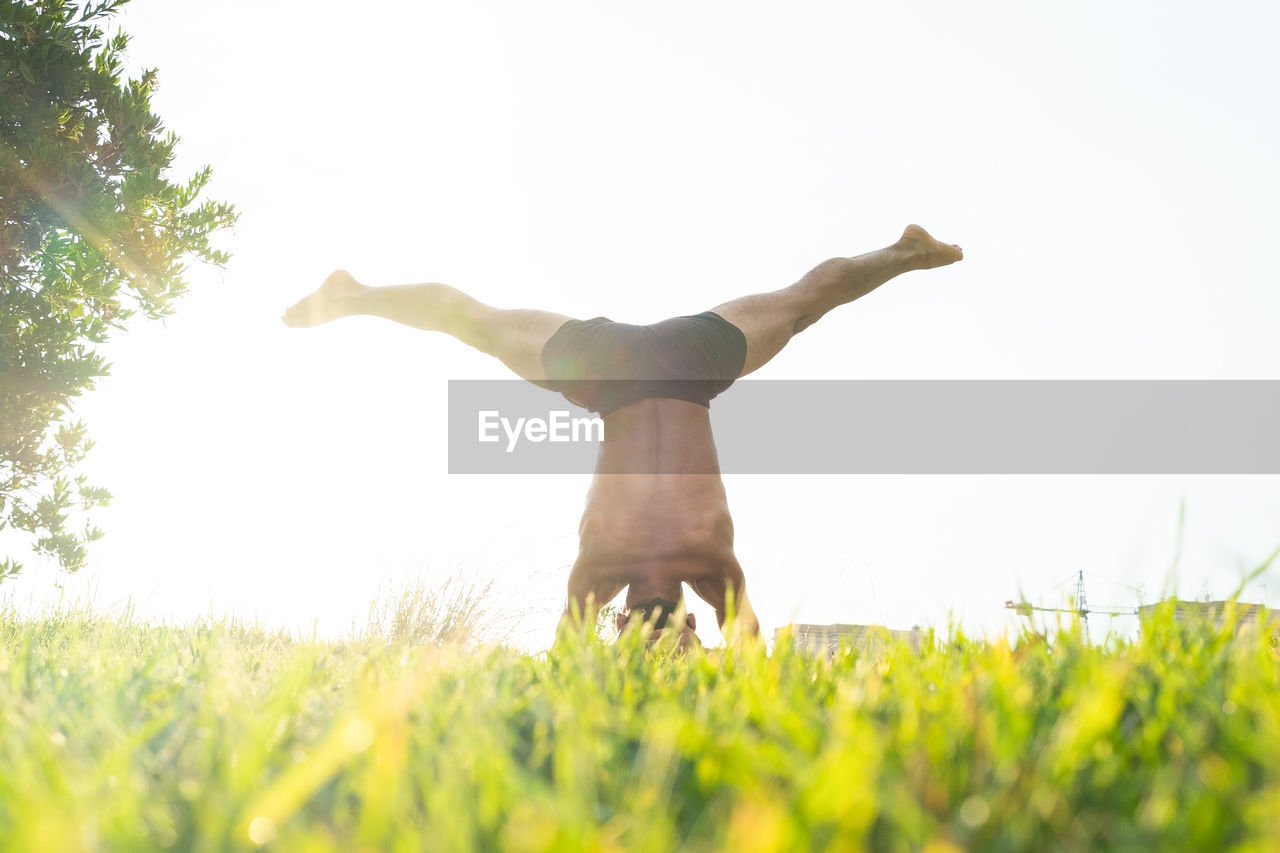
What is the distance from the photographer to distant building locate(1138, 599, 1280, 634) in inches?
73.9

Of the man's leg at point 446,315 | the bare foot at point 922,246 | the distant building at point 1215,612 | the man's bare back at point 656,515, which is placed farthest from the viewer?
the bare foot at point 922,246

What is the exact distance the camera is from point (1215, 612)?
2.17 metres

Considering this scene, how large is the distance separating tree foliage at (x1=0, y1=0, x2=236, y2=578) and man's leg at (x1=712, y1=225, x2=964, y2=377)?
5171 millimetres

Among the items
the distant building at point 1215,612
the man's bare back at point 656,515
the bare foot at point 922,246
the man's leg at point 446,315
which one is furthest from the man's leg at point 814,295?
the distant building at point 1215,612

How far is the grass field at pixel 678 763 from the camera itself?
2.56 feet

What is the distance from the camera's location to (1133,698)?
133cm

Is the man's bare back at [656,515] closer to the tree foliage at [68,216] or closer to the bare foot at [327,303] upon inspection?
the bare foot at [327,303]

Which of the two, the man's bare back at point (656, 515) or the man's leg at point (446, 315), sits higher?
the man's leg at point (446, 315)

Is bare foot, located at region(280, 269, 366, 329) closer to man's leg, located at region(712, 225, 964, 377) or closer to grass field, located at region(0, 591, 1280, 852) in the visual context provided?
man's leg, located at region(712, 225, 964, 377)

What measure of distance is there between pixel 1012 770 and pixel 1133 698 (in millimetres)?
580

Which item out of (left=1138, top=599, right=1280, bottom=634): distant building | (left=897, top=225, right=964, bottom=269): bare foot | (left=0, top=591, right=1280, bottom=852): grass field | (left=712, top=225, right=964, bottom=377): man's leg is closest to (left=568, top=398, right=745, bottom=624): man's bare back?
(left=712, top=225, right=964, bottom=377): man's leg

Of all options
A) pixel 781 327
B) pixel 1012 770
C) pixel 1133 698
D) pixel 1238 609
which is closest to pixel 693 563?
pixel 781 327

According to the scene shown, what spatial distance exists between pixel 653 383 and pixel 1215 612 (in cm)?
299

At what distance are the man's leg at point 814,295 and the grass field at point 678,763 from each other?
353 centimetres
